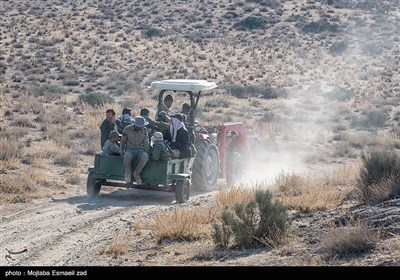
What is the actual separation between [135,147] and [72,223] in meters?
3.02

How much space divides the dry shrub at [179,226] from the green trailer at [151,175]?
113 inches

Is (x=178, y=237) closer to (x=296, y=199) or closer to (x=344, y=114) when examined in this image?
(x=296, y=199)

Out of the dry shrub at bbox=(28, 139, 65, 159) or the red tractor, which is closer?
the red tractor

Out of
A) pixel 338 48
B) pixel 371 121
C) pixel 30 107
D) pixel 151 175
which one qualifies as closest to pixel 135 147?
pixel 151 175

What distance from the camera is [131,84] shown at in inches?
1737

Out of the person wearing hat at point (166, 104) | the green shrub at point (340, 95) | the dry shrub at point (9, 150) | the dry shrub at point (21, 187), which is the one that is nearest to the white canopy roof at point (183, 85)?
the person wearing hat at point (166, 104)

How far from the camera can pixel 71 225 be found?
1399 cm

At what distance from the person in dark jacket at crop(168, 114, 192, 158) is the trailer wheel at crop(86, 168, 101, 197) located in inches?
69.4

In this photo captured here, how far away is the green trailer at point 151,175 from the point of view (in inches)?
658

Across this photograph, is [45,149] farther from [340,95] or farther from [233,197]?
[340,95]

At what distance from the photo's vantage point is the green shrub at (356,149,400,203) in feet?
46.3

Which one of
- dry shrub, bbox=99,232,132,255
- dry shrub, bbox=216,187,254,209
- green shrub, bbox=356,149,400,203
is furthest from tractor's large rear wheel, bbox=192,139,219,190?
dry shrub, bbox=99,232,132,255

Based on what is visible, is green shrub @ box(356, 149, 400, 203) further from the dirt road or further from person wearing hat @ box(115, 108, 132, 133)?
person wearing hat @ box(115, 108, 132, 133)

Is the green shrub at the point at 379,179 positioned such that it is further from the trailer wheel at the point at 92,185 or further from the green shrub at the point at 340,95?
the green shrub at the point at 340,95
